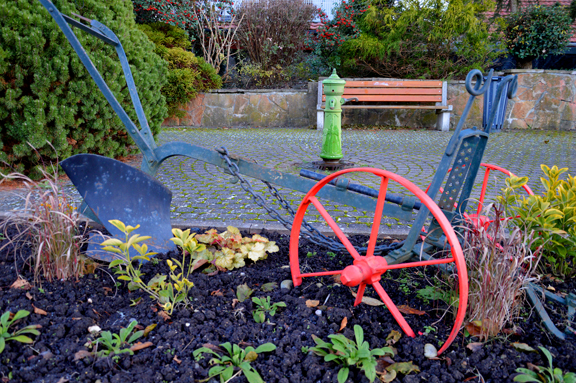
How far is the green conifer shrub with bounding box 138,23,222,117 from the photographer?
360 inches

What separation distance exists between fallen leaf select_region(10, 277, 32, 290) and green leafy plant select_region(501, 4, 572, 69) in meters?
11.4

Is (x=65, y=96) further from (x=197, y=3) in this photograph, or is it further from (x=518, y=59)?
(x=518, y=59)

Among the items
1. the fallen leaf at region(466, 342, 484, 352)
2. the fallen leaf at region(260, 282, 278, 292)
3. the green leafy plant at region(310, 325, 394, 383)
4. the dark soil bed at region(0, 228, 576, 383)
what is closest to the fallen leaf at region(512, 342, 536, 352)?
the dark soil bed at region(0, 228, 576, 383)

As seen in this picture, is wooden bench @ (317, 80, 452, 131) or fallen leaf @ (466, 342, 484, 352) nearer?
fallen leaf @ (466, 342, 484, 352)

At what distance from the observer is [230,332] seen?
167 cm

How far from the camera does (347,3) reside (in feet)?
36.4

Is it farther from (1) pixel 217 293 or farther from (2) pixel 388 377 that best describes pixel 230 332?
(2) pixel 388 377

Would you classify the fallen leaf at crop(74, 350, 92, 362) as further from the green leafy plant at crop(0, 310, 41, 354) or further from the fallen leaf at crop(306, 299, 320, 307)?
the fallen leaf at crop(306, 299, 320, 307)

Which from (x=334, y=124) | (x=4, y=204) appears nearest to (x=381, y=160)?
(x=334, y=124)

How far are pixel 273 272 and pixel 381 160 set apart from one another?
12.9 ft

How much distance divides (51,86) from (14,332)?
313cm

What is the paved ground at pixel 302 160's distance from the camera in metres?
3.32

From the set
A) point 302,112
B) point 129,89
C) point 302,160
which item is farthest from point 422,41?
point 129,89

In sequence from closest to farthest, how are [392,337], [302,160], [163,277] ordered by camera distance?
[392,337] → [163,277] → [302,160]
